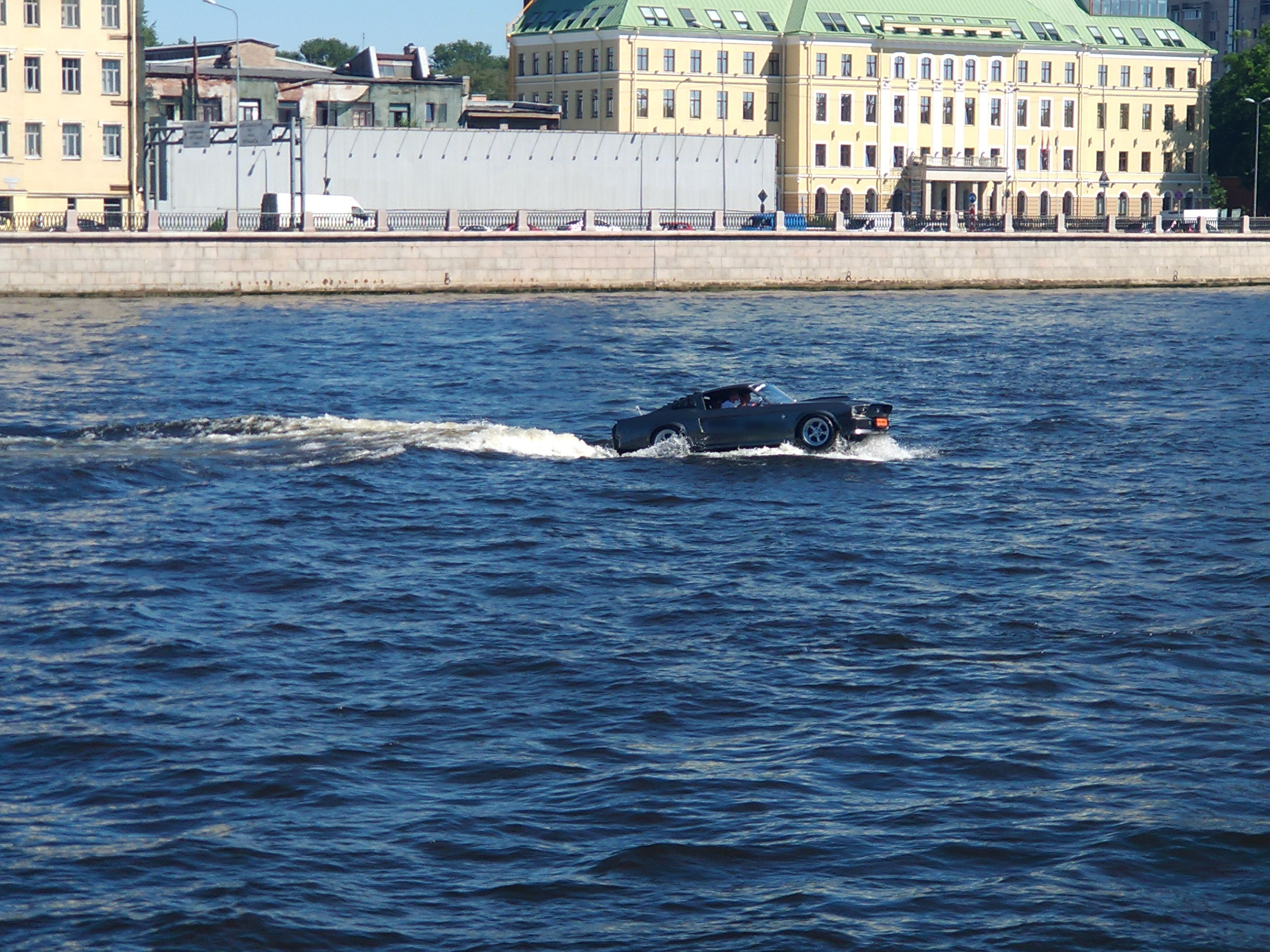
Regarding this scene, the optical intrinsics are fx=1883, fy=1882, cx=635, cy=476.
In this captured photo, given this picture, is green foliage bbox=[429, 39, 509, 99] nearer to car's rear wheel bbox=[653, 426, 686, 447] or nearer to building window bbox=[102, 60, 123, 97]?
building window bbox=[102, 60, 123, 97]

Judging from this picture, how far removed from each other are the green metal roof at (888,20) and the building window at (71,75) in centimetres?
3418

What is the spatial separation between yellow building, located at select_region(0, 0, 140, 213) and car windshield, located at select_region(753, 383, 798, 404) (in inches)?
2001

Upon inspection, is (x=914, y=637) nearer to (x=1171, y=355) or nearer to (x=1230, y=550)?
(x=1230, y=550)

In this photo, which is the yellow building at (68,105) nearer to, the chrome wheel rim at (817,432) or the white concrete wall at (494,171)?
the white concrete wall at (494,171)

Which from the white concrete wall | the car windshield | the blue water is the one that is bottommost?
the blue water

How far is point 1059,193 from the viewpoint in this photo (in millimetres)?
109875

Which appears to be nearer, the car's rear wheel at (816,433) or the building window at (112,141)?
the car's rear wheel at (816,433)

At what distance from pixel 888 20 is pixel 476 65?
269 feet

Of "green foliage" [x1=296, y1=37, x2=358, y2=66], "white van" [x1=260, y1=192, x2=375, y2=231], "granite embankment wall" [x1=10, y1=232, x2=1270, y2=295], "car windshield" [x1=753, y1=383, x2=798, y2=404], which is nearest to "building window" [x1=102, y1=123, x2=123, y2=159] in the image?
"white van" [x1=260, y1=192, x2=375, y2=231]

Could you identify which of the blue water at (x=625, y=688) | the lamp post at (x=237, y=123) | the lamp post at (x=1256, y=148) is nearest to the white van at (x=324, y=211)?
the lamp post at (x=237, y=123)

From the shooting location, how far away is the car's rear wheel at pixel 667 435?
2798 centimetres

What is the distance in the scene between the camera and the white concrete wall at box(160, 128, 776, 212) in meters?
79.2

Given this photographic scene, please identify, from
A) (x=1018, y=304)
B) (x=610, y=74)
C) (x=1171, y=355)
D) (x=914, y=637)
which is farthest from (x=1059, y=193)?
(x=914, y=637)

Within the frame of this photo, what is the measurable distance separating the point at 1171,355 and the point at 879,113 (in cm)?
6004
